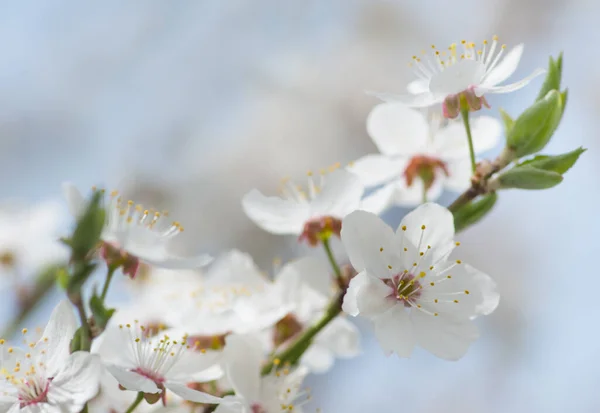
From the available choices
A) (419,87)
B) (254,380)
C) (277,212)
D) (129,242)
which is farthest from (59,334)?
(419,87)

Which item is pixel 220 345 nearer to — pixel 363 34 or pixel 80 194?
pixel 80 194

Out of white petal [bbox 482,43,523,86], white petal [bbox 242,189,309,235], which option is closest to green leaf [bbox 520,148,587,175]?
white petal [bbox 482,43,523,86]

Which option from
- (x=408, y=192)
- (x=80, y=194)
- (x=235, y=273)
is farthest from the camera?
(x=235, y=273)

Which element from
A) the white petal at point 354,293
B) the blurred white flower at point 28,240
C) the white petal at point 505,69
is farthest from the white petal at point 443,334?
the blurred white flower at point 28,240

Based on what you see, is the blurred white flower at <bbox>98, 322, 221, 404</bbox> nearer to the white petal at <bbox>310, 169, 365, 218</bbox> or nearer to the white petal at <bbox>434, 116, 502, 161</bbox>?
the white petal at <bbox>310, 169, 365, 218</bbox>

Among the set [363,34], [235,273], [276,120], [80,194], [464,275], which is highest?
[80,194]

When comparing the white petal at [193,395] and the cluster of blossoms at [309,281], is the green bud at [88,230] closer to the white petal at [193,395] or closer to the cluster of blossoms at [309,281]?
the cluster of blossoms at [309,281]

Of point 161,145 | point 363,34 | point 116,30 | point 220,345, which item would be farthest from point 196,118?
point 220,345
